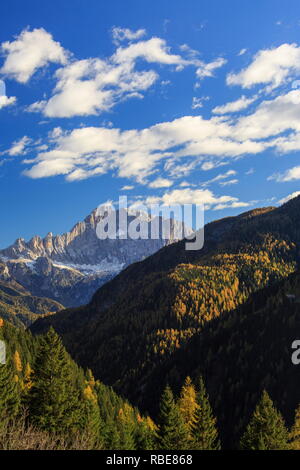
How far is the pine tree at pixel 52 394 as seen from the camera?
5631 centimetres

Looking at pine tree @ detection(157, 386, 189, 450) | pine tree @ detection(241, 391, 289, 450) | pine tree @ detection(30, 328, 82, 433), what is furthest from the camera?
pine tree @ detection(241, 391, 289, 450)

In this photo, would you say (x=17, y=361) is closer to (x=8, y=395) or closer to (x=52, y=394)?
(x=8, y=395)

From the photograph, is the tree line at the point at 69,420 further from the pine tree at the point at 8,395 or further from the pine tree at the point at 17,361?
the pine tree at the point at 17,361

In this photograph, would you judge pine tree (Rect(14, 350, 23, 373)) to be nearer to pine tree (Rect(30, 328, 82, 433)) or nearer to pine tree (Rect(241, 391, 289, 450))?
pine tree (Rect(30, 328, 82, 433))

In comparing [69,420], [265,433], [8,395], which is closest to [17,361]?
[8,395]

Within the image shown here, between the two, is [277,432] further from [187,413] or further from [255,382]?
[255,382]

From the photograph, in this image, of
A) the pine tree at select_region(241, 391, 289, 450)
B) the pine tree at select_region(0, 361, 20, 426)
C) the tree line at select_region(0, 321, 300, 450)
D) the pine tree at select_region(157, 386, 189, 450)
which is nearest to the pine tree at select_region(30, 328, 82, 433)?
the tree line at select_region(0, 321, 300, 450)

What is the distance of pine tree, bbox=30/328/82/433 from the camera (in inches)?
2217

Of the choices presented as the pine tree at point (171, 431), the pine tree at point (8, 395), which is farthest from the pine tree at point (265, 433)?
the pine tree at point (8, 395)
